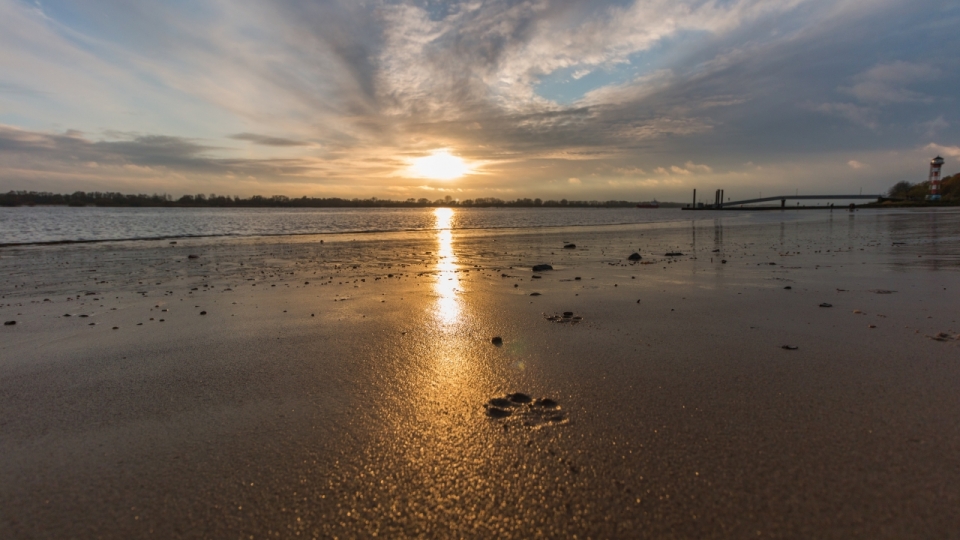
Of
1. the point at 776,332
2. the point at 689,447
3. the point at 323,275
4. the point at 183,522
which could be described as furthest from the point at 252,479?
the point at 323,275

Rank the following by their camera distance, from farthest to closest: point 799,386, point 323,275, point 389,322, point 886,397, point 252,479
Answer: point 323,275
point 389,322
point 799,386
point 886,397
point 252,479

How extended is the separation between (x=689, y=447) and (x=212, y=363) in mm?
4350

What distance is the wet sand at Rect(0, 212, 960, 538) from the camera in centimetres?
224

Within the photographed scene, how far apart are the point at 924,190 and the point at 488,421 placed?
585 ft

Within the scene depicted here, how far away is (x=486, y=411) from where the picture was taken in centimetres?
336

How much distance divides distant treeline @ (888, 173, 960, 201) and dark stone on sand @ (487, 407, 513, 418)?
149858 millimetres

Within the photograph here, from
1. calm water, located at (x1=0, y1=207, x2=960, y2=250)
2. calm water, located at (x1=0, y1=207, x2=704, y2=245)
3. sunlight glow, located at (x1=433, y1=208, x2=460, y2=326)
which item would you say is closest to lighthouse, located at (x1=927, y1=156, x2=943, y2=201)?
calm water, located at (x1=0, y1=207, x2=960, y2=250)

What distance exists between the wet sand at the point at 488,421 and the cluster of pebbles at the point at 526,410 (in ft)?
0.10

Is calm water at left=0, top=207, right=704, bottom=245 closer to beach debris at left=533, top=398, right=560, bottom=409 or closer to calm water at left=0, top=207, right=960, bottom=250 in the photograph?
calm water at left=0, top=207, right=960, bottom=250

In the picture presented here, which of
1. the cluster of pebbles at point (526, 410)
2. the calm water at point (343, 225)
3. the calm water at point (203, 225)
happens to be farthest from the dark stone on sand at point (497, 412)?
the calm water at point (203, 225)

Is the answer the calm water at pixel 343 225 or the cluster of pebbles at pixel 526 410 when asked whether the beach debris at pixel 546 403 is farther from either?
the calm water at pixel 343 225

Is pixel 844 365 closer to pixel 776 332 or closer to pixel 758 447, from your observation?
pixel 776 332

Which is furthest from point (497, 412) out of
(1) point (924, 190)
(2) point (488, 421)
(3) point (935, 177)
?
(1) point (924, 190)

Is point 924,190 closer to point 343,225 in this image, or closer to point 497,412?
point 343,225
